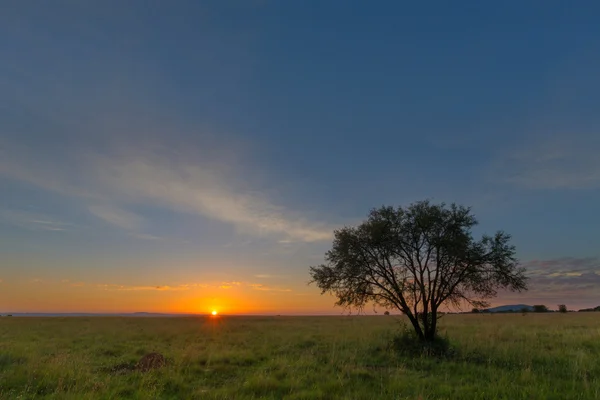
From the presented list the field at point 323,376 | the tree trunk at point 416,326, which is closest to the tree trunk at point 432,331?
the tree trunk at point 416,326

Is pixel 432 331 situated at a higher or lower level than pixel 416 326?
lower

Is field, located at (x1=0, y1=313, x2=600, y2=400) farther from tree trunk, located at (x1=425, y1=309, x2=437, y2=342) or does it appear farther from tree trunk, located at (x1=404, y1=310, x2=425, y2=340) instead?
tree trunk, located at (x1=404, y1=310, x2=425, y2=340)

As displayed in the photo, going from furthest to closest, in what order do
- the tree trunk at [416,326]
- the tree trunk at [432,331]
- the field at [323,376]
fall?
the tree trunk at [416,326]
the tree trunk at [432,331]
the field at [323,376]

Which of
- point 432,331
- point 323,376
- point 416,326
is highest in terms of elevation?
point 416,326

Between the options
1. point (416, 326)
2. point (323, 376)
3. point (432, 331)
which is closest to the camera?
point (323, 376)

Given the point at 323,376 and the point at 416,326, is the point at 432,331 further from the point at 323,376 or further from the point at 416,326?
the point at 323,376

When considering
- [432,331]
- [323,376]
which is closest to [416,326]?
[432,331]

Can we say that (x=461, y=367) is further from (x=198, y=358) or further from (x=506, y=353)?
(x=198, y=358)

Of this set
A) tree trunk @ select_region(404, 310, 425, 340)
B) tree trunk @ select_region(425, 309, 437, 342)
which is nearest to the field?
tree trunk @ select_region(425, 309, 437, 342)

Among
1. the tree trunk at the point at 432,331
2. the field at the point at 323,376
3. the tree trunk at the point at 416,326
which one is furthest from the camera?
the tree trunk at the point at 416,326

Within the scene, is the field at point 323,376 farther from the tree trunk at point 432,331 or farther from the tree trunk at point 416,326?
the tree trunk at point 416,326

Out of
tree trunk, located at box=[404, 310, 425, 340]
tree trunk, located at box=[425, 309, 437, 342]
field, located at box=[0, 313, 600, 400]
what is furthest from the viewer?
tree trunk, located at box=[404, 310, 425, 340]

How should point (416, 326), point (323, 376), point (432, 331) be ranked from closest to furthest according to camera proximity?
point (323, 376), point (432, 331), point (416, 326)

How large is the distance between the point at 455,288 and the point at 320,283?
27.1 feet
